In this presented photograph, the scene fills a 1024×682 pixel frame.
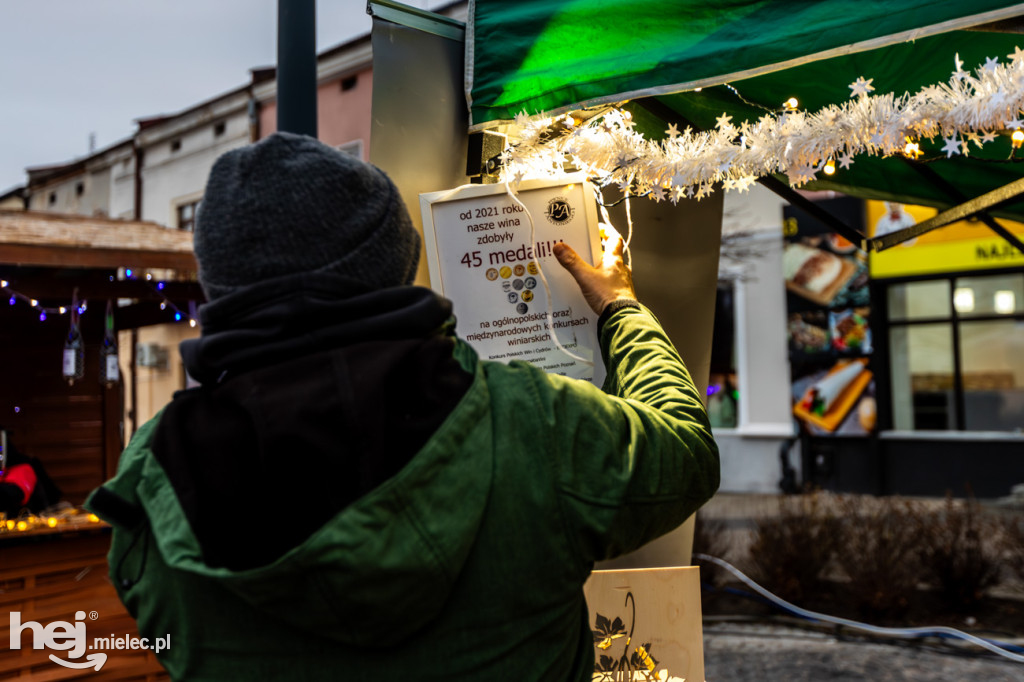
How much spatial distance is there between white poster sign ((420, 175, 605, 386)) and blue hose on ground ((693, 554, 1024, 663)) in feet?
16.2

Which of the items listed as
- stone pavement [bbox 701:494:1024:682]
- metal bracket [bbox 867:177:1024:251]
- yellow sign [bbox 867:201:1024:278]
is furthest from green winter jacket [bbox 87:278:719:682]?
yellow sign [bbox 867:201:1024:278]

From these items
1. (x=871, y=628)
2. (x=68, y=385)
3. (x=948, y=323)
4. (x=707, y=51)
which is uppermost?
(x=948, y=323)

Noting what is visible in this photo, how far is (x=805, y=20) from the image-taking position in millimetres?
1740

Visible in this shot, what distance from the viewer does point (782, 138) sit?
77.5 inches

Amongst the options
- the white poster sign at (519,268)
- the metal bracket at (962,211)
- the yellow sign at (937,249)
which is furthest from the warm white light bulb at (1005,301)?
the white poster sign at (519,268)

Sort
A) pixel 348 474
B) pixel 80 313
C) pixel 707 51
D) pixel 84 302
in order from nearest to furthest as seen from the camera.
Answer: pixel 348 474
pixel 707 51
pixel 84 302
pixel 80 313

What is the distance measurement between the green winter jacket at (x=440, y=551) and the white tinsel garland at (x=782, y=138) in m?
1.03

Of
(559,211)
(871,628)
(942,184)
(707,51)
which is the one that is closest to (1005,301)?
(871,628)

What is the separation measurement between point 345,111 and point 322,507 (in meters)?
15.8

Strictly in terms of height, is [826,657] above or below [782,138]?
below

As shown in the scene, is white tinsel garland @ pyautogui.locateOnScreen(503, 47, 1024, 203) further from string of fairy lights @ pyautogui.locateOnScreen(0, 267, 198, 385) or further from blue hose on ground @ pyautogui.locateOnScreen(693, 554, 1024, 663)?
string of fairy lights @ pyautogui.locateOnScreen(0, 267, 198, 385)

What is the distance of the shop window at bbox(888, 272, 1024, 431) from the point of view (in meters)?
11.5

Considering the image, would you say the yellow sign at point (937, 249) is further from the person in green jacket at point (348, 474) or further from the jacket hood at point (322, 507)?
the jacket hood at point (322, 507)

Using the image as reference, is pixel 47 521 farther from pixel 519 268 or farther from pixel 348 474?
pixel 348 474
